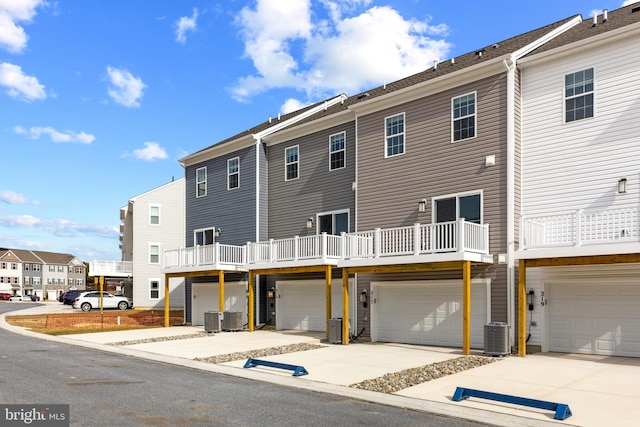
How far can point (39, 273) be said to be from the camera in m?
99.8

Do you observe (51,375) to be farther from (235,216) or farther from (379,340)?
(235,216)

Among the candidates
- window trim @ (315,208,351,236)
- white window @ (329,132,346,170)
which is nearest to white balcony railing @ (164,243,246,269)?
window trim @ (315,208,351,236)

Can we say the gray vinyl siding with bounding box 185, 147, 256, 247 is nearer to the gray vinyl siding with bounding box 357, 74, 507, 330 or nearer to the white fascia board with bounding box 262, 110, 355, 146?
the white fascia board with bounding box 262, 110, 355, 146

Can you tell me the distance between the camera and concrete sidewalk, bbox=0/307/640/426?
876 cm

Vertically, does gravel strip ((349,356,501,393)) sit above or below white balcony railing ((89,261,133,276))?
below

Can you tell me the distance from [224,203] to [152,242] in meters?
15.9

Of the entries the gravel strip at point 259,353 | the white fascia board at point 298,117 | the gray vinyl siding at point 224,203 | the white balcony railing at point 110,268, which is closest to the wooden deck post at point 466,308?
the gravel strip at point 259,353

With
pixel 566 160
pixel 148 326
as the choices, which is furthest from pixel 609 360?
pixel 148 326

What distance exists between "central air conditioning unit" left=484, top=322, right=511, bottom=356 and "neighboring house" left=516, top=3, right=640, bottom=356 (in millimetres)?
560

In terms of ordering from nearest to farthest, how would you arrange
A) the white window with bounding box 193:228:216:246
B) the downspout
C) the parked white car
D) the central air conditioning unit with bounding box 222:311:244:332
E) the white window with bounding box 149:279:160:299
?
the downspout → the central air conditioning unit with bounding box 222:311:244:332 → the white window with bounding box 193:228:216:246 → the white window with bounding box 149:279:160:299 → the parked white car

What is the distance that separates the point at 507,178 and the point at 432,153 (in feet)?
9.33

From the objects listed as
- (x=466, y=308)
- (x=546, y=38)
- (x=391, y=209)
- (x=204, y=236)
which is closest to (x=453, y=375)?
(x=466, y=308)

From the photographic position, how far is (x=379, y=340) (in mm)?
19312

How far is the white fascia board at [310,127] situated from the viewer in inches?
858
